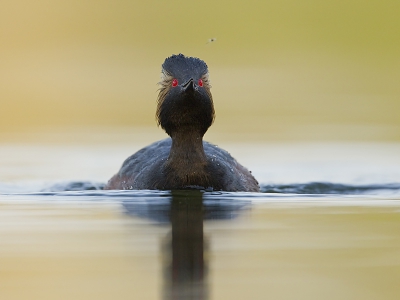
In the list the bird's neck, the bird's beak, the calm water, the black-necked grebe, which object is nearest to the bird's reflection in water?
the calm water

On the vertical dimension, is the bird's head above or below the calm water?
above

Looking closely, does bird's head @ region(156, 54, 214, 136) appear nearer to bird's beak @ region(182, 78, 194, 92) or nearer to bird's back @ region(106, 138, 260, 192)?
bird's beak @ region(182, 78, 194, 92)

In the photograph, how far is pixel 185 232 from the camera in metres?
8.50

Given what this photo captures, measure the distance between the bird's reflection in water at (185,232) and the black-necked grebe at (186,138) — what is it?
468 millimetres

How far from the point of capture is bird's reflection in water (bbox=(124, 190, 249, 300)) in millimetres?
6359

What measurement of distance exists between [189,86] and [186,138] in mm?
965

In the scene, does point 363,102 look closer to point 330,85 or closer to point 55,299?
point 330,85

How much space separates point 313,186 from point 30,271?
8740mm

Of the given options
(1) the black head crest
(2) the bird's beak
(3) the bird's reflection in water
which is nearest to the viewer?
(3) the bird's reflection in water

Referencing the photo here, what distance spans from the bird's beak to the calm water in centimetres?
135

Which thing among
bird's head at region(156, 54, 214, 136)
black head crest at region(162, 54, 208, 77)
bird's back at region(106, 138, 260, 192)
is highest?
black head crest at region(162, 54, 208, 77)

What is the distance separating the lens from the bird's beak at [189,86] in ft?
39.2

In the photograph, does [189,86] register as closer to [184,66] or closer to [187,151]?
[184,66]

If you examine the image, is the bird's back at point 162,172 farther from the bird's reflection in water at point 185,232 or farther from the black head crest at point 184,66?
the black head crest at point 184,66
